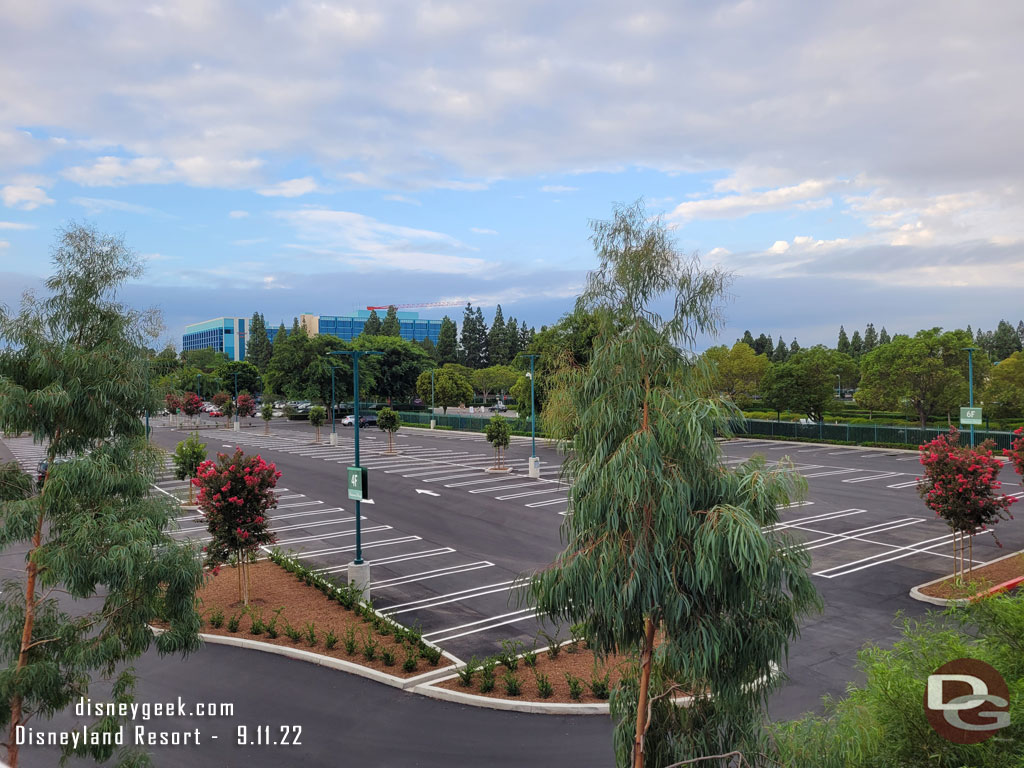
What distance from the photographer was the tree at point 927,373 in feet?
159

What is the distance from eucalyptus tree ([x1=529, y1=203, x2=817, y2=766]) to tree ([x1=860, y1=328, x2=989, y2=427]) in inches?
1983

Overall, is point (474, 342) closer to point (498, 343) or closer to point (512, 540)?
point (498, 343)

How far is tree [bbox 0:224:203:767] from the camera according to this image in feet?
24.2

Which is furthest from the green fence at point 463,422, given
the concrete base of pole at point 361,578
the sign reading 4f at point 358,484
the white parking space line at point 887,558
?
the concrete base of pole at point 361,578

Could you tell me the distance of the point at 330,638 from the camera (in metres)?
13.6

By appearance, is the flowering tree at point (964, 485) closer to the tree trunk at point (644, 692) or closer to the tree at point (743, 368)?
the tree trunk at point (644, 692)

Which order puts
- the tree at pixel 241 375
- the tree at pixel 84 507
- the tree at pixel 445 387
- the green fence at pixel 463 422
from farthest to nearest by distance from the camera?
the tree at pixel 241 375, the tree at pixel 445 387, the green fence at pixel 463 422, the tree at pixel 84 507

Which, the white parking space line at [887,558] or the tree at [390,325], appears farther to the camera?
the tree at [390,325]

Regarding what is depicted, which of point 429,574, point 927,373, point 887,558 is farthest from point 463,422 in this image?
point 887,558

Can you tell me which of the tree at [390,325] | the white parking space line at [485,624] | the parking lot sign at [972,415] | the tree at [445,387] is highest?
the tree at [390,325]

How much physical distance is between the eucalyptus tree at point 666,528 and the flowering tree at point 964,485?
13.3 m

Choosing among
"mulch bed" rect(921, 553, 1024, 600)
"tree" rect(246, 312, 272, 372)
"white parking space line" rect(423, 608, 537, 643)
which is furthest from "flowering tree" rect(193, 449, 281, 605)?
"tree" rect(246, 312, 272, 372)

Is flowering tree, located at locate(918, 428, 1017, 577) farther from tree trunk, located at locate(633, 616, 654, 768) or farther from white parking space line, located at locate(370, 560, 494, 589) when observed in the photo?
tree trunk, located at locate(633, 616, 654, 768)

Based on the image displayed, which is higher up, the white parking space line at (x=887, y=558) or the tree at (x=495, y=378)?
the tree at (x=495, y=378)
